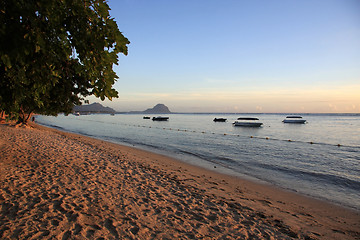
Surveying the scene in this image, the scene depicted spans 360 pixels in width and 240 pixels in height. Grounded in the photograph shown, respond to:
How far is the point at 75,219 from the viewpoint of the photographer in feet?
14.1

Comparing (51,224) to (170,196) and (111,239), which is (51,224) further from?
(170,196)

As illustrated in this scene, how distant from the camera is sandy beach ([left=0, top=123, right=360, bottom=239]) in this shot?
409 centimetres

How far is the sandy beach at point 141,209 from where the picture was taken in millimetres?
4094

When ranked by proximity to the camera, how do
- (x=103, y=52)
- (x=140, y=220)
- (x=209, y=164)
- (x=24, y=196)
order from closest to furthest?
1. (x=103, y=52)
2. (x=140, y=220)
3. (x=24, y=196)
4. (x=209, y=164)

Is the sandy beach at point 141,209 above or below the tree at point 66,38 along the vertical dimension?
below

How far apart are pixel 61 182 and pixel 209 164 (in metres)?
10.0

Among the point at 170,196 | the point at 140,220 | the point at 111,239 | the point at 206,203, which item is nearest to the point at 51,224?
the point at 111,239

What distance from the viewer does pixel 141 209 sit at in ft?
16.9

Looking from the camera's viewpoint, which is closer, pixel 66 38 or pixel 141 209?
pixel 66 38

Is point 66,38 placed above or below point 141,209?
above

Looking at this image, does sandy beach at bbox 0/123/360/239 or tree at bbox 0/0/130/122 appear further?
sandy beach at bbox 0/123/360/239

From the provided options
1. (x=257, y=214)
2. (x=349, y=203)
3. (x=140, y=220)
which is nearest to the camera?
(x=140, y=220)

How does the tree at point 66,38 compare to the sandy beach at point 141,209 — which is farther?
the sandy beach at point 141,209

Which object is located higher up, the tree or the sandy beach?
the tree
